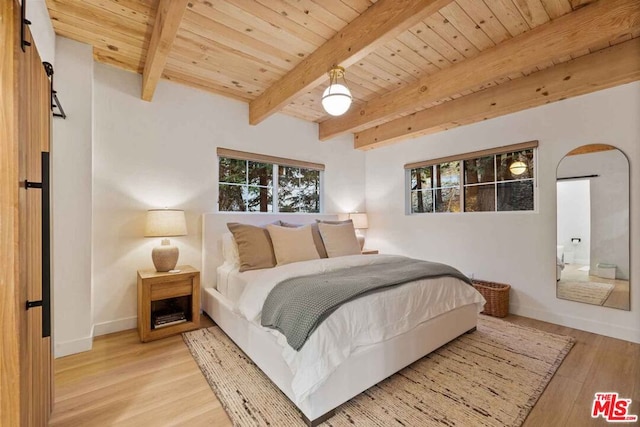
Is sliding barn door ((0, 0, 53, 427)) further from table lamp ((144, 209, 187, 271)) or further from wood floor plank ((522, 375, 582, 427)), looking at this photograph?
wood floor plank ((522, 375, 582, 427))

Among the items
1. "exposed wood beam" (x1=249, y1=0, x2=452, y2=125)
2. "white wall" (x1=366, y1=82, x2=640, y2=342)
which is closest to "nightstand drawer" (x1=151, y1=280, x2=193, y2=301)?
"exposed wood beam" (x1=249, y1=0, x2=452, y2=125)

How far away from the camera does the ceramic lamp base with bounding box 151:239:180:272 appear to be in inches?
105

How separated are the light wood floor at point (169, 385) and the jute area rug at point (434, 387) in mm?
81

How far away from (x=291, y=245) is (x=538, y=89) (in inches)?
115

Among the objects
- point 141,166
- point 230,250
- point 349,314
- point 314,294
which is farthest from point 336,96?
point 141,166

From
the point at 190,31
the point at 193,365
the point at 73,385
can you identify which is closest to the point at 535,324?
the point at 193,365

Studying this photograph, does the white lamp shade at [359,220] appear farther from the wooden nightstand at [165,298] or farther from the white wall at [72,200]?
the white wall at [72,200]

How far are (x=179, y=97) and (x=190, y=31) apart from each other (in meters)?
1.06

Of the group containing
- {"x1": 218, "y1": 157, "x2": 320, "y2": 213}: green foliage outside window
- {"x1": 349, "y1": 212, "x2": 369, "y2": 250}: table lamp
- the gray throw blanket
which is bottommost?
the gray throw blanket

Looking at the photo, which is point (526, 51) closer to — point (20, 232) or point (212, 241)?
point (20, 232)

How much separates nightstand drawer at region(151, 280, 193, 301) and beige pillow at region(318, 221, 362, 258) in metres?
1.47

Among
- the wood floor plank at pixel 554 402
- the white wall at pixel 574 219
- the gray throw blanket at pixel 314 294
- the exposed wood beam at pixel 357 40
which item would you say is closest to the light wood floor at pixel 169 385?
the wood floor plank at pixel 554 402

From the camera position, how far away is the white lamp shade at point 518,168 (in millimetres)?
3330

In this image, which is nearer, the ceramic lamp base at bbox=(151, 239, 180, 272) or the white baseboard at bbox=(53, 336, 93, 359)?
the white baseboard at bbox=(53, 336, 93, 359)
